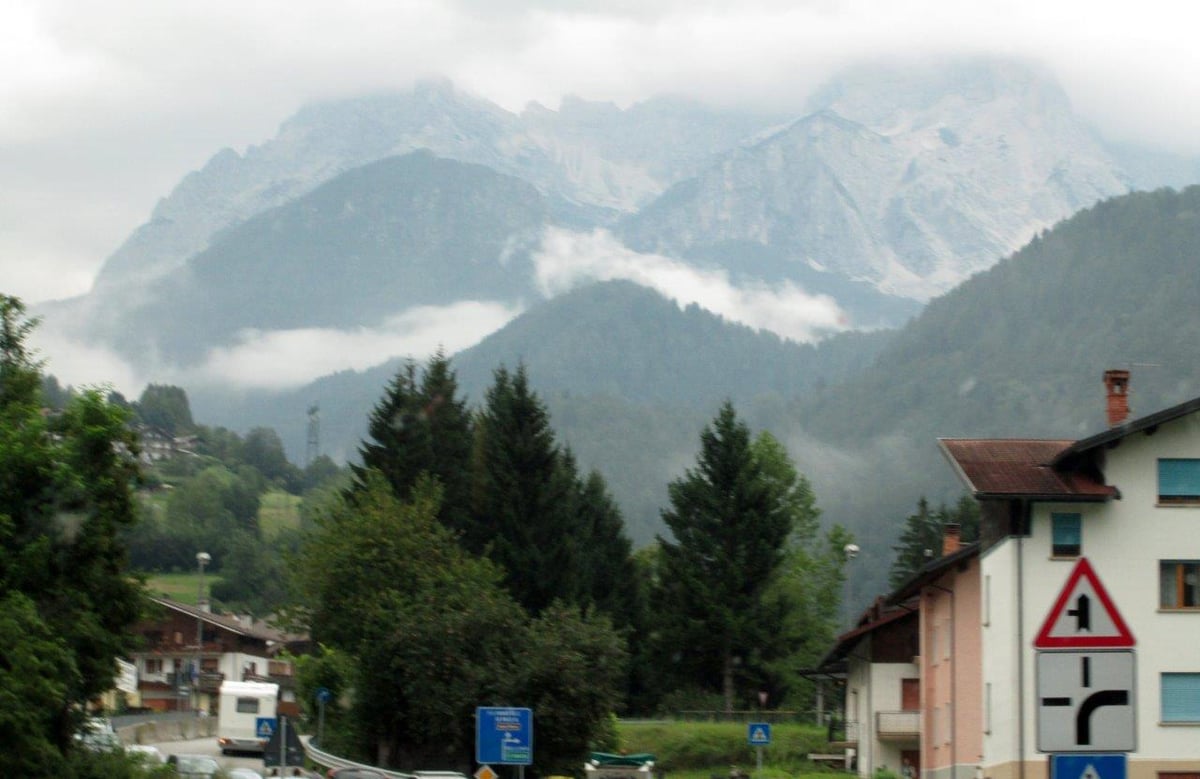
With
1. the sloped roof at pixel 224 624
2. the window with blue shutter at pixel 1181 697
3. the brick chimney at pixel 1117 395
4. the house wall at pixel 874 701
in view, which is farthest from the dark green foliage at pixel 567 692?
the sloped roof at pixel 224 624

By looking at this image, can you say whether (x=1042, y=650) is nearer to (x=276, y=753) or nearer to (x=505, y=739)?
(x=276, y=753)

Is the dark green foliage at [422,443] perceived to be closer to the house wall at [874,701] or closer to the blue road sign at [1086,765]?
the house wall at [874,701]

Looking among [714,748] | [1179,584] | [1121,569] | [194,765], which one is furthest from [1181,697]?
[714,748]

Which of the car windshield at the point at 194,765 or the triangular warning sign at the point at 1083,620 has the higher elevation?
the triangular warning sign at the point at 1083,620

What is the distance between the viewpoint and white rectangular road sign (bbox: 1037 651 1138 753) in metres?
13.3

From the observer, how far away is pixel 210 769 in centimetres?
4869

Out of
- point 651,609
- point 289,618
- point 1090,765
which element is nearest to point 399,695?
point 289,618

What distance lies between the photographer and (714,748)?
241 feet

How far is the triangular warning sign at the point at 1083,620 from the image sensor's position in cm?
1315

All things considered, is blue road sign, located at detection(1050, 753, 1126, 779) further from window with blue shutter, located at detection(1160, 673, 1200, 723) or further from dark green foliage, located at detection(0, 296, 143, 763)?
window with blue shutter, located at detection(1160, 673, 1200, 723)

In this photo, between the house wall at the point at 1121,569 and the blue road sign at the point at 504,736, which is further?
the house wall at the point at 1121,569

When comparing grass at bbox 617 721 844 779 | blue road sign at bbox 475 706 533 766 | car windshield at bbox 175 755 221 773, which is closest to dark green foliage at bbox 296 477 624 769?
car windshield at bbox 175 755 221 773

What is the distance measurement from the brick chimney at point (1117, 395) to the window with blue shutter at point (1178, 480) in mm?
4836

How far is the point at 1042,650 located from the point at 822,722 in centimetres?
7458
